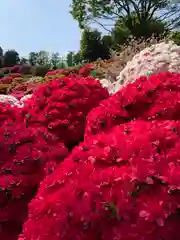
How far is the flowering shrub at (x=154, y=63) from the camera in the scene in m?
5.27

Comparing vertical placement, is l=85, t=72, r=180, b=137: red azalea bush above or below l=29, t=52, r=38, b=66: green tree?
above

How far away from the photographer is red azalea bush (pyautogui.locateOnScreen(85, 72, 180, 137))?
2.93 metres

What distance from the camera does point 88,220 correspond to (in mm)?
1843

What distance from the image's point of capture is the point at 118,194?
1836mm

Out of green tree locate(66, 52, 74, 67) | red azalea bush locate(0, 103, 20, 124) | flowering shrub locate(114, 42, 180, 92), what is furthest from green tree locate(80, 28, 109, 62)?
red azalea bush locate(0, 103, 20, 124)

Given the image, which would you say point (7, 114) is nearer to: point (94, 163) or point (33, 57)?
point (94, 163)

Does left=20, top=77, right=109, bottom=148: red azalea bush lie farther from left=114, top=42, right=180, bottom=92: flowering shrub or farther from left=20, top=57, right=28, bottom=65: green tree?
left=20, top=57, right=28, bottom=65: green tree

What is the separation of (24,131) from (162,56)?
2.76 meters

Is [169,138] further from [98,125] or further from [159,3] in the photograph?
[159,3]

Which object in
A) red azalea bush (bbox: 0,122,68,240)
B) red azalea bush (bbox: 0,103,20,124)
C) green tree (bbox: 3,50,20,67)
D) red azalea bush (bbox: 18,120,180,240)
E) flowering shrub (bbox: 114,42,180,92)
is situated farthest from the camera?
green tree (bbox: 3,50,20,67)

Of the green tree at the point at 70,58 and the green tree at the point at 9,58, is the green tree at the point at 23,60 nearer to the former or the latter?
the green tree at the point at 9,58

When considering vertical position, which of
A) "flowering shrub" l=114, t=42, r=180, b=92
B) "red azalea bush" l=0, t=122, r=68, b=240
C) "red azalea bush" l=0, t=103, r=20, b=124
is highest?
"flowering shrub" l=114, t=42, r=180, b=92

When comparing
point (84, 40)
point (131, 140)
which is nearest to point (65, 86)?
point (131, 140)

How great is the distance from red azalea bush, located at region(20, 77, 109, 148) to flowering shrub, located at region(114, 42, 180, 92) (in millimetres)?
1283
